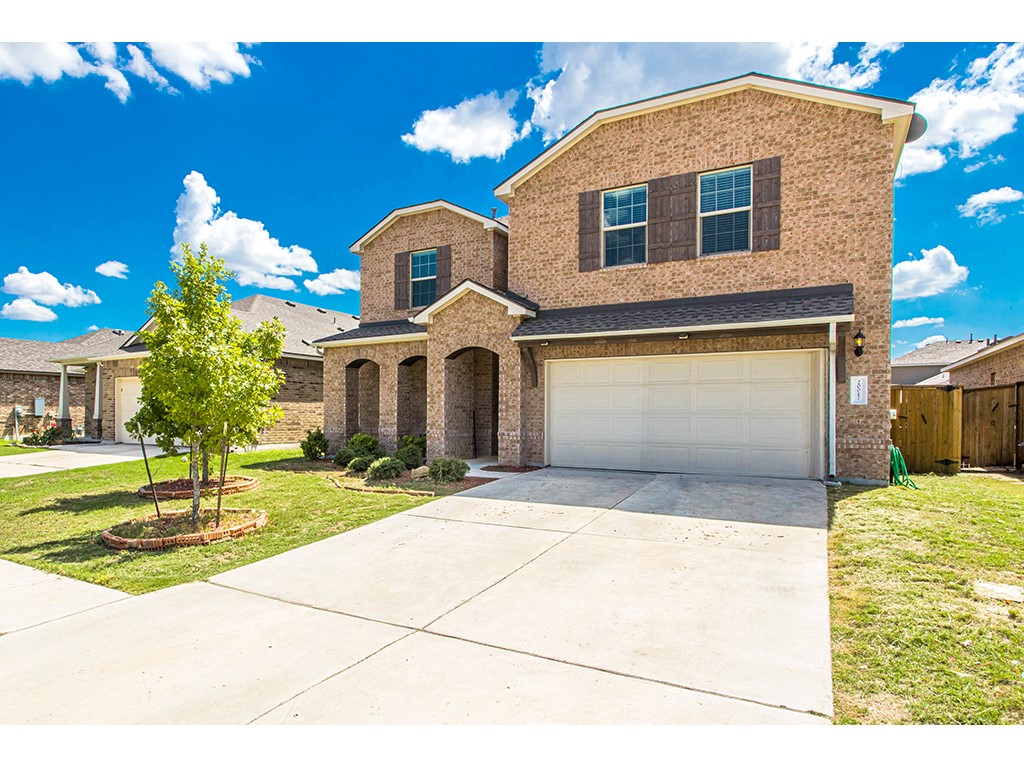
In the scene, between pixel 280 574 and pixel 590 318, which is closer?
pixel 280 574

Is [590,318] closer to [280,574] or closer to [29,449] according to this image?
[280,574]

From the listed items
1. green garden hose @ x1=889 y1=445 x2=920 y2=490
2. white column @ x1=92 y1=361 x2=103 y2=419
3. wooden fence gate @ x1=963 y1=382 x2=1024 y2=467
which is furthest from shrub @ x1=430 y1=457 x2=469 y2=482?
white column @ x1=92 y1=361 x2=103 y2=419

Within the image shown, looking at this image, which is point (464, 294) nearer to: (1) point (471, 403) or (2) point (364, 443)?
(1) point (471, 403)

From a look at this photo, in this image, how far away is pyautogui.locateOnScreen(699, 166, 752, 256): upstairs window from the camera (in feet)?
38.4

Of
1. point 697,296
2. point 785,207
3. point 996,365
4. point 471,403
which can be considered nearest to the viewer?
point 785,207

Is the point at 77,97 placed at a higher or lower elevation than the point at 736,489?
higher

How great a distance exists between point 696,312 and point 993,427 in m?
9.92

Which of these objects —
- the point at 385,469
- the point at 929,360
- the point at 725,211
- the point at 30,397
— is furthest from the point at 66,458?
the point at 929,360

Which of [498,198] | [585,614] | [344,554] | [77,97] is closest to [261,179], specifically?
[77,97]

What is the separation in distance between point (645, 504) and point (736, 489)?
6.97 ft

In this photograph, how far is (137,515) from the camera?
29.7 feet

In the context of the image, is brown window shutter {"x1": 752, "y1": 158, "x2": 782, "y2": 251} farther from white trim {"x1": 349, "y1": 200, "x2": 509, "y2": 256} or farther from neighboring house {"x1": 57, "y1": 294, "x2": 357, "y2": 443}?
neighboring house {"x1": 57, "y1": 294, "x2": 357, "y2": 443}

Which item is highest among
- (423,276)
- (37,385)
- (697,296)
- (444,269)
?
(444,269)

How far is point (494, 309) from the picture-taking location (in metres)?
13.5
